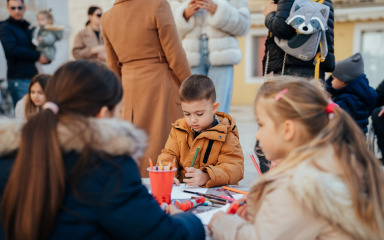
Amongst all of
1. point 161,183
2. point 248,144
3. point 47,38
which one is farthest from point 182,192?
point 248,144

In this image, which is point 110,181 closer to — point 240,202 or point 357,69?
point 240,202

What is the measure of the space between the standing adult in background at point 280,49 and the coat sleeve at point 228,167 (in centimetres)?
98

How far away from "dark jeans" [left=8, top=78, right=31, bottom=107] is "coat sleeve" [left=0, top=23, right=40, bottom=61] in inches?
10.0

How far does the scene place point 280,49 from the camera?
282 centimetres

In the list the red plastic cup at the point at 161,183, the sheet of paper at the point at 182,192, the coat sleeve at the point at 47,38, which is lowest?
the sheet of paper at the point at 182,192

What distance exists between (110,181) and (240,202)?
1.80 feet

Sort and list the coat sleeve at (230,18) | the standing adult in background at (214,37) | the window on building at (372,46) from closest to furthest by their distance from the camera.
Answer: the coat sleeve at (230,18) < the standing adult in background at (214,37) < the window on building at (372,46)

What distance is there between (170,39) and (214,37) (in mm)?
907

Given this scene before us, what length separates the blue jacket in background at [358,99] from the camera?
3.85 meters

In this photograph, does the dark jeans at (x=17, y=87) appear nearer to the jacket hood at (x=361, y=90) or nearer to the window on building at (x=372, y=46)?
the jacket hood at (x=361, y=90)

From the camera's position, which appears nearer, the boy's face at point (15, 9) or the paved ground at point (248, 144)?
the paved ground at point (248, 144)

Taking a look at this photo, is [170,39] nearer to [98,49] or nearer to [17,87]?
[98,49]

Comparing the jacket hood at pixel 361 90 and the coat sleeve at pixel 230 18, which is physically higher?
the coat sleeve at pixel 230 18

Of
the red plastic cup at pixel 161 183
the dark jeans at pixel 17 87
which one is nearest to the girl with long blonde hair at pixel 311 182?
the red plastic cup at pixel 161 183
